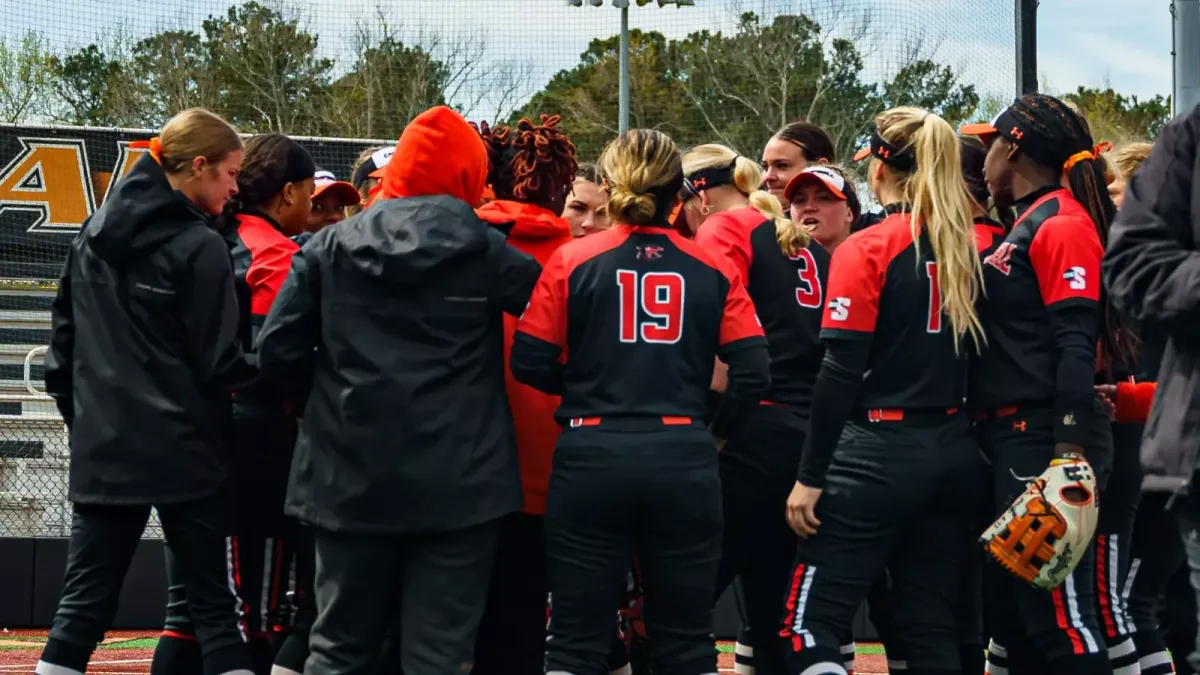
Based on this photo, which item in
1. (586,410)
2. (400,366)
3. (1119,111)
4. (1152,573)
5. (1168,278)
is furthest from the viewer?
(1119,111)

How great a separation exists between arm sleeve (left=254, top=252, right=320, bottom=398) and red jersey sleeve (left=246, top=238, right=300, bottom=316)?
2.10 ft

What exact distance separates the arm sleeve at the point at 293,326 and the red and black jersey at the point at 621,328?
0.54m

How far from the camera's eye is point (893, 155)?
14.0 feet

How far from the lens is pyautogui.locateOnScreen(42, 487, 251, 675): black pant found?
4219 mm

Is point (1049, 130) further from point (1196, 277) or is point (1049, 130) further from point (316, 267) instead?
point (316, 267)

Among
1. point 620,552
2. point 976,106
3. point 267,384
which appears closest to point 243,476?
point 267,384

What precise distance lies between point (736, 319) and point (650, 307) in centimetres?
28

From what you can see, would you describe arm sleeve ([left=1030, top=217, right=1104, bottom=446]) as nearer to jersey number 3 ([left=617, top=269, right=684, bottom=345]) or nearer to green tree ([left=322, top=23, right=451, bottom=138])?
jersey number 3 ([left=617, top=269, right=684, bottom=345])

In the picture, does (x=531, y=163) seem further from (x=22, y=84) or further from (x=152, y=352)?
(x=22, y=84)

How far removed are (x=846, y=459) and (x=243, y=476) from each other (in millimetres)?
1833

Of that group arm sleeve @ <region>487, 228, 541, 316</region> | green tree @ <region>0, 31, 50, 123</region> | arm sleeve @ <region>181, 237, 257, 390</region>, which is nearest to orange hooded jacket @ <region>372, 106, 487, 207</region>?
arm sleeve @ <region>487, 228, 541, 316</region>

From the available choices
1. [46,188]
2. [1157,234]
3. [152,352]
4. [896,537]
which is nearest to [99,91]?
[46,188]

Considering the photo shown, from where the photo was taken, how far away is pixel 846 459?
13.6ft

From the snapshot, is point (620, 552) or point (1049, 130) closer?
point (620, 552)
